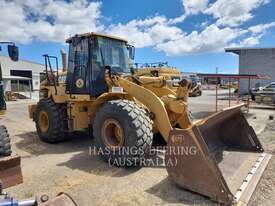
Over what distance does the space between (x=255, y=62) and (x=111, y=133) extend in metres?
28.1

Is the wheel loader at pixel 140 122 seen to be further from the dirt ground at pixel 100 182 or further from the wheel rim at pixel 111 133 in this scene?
the dirt ground at pixel 100 182

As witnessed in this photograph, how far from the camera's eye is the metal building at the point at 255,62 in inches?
1173

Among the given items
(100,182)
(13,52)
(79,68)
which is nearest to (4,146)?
(100,182)

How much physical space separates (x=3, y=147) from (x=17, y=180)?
509 millimetres

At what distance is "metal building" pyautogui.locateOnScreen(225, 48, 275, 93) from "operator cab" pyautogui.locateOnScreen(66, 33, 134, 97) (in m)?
25.2

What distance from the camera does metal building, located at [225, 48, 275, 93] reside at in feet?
97.8

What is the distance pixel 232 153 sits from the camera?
19.0 ft

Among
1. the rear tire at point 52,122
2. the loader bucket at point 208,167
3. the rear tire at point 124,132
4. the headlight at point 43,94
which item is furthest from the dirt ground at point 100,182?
the headlight at point 43,94

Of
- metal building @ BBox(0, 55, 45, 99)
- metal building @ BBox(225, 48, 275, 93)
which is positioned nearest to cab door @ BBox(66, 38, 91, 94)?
metal building @ BBox(225, 48, 275, 93)

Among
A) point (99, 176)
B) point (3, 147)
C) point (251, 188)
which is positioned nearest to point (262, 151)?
point (251, 188)

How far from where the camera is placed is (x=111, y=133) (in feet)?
18.5

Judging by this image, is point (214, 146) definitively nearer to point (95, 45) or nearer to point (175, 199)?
point (175, 199)

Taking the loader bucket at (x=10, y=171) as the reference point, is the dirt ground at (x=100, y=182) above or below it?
below

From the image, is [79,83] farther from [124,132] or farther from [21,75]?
[21,75]
